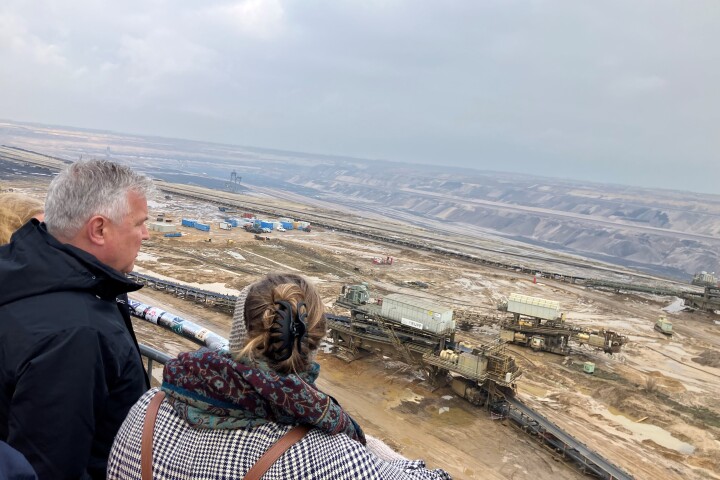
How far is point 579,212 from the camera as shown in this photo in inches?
5000

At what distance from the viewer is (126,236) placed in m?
2.56

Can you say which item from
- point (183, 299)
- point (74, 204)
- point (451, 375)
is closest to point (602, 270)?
point (451, 375)

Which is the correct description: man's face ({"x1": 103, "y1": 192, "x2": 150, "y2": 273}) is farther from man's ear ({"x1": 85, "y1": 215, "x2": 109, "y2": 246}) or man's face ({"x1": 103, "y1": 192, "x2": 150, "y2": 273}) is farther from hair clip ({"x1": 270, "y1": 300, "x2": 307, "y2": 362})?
hair clip ({"x1": 270, "y1": 300, "x2": 307, "y2": 362})

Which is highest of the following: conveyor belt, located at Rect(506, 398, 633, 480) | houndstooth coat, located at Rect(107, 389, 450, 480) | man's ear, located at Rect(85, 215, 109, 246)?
Answer: man's ear, located at Rect(85, 215, 109, 246)

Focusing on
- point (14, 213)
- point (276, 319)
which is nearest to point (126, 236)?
point (276, 319)

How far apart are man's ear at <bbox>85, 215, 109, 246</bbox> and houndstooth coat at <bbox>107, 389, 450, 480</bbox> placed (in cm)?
110

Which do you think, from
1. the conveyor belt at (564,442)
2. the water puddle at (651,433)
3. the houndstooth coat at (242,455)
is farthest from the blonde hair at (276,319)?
the water puddle at (651,433)

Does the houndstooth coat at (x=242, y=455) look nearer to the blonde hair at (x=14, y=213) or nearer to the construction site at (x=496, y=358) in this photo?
the construction site at (x=496, y=358)

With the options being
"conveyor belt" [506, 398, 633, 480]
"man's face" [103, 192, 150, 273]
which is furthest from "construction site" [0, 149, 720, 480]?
"man's face" [103, 192, 150, 273]

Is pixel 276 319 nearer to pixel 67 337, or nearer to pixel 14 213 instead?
pixel 67 337

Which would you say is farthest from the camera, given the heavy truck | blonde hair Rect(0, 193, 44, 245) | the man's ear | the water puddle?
the heavy truck

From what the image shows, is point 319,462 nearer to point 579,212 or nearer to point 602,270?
point 602,270

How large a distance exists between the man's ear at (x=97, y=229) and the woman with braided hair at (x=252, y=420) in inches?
37.9

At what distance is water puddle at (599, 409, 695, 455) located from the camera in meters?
15.7
